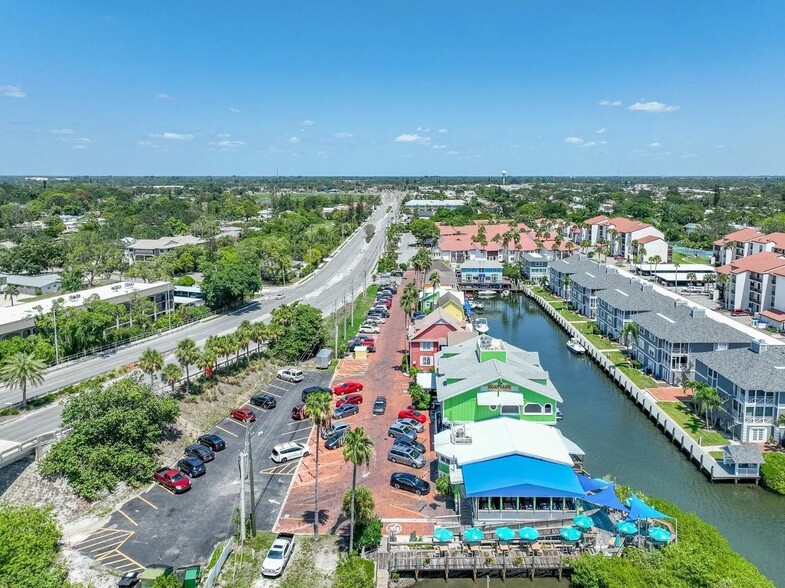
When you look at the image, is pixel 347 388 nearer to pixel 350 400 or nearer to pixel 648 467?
pixel 350 400

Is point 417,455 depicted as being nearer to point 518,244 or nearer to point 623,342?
point 623,342

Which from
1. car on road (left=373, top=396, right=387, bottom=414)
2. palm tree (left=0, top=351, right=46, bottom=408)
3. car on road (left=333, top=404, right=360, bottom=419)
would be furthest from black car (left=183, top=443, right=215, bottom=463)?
palm tree (left=0, top=351, right=46, bottom=408)

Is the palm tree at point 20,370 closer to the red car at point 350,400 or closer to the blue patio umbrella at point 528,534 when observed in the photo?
the red car at point 350,400

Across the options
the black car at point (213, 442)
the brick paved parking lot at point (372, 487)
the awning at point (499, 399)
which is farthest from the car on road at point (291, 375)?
the awning at point (499, 399)

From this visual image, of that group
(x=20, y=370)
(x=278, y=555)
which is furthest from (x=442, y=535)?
(x=20, y=370)

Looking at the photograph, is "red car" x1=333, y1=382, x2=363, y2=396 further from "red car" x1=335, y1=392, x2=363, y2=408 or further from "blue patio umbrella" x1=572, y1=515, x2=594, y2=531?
"blue patio umbrella" x1=572, y1=515, x2=594, y2=531

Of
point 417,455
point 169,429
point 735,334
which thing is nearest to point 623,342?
point 735,334
